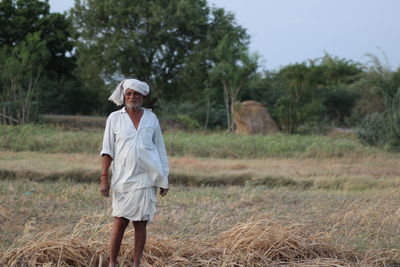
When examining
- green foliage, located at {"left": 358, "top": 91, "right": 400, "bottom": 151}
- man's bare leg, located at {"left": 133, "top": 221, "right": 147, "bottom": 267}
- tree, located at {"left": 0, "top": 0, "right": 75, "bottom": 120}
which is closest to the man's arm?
man's bare leg, located at {"left": 133, "top": 221, "right": 147, "bottom": 267}

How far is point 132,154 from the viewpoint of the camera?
3.86 metres

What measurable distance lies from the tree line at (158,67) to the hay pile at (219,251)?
1406 cm

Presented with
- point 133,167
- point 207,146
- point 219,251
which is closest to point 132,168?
point 133,167

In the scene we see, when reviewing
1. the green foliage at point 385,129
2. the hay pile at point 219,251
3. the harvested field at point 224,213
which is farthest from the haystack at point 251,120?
the hay pile at point 219,251

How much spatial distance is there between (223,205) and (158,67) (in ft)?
54.7

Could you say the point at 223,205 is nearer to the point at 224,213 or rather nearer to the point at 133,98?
the point at 224,213

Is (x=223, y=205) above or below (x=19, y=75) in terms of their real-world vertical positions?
below

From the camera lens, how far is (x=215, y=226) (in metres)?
5.71

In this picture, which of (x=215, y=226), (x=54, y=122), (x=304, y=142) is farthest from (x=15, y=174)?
(x=54, y=122)

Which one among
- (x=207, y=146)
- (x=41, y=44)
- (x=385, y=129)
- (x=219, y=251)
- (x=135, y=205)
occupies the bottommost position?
(x=219, y=251)

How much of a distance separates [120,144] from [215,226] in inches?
82.7

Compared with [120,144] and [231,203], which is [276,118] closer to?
[231,203]

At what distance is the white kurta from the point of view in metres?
3.84

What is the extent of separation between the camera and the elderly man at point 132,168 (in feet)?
12.6
